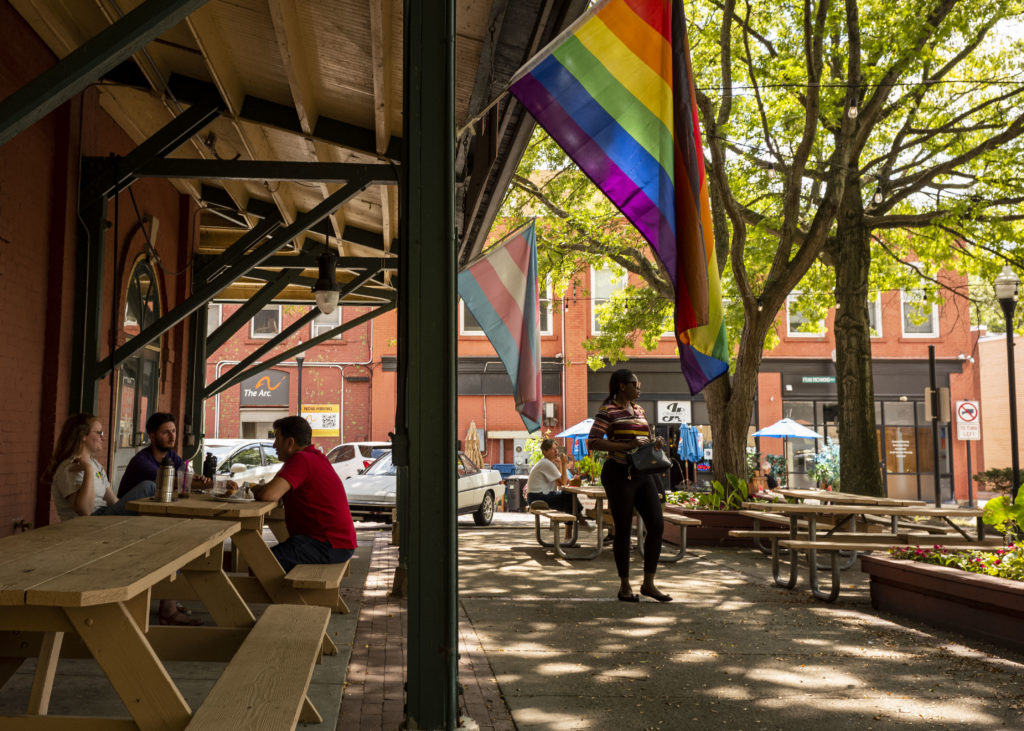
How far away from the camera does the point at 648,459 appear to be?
7.45m

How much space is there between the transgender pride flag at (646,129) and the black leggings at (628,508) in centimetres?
261

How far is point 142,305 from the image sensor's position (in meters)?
10.4

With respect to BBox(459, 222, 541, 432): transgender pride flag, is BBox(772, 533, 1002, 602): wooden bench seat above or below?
below

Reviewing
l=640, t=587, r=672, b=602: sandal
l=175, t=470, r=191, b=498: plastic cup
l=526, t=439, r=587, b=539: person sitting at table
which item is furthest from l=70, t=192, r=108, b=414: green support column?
l=526, t=439, r=587, b=539: person sitting at table

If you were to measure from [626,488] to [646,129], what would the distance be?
3.55 m

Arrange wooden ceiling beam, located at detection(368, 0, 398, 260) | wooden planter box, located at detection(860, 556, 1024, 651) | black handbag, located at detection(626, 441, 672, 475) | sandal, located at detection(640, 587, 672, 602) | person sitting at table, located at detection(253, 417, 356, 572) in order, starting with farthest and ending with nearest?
sandal, located at detection(640, 587, 672, 602), black handbag, located at detection(626, 441, 672, 475), wooden planter box, located at detection(860, 556, 1024, 651), person sitting at table, located at detection(253, 417, 356, 572), wooden ceiling beam, located at detection(368, 0, 398, 260)

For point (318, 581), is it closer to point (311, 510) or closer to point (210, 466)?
point (311, 510)

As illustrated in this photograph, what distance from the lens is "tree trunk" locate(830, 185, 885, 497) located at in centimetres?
1304

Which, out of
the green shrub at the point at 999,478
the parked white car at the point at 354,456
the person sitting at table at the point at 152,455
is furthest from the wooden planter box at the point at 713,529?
the green shrub at the point at 999,478

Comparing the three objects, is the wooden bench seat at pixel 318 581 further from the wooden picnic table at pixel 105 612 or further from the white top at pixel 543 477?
the white top at pixel 543 477

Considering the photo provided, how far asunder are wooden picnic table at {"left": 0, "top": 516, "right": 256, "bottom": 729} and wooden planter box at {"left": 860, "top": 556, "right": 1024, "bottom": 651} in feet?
16.4

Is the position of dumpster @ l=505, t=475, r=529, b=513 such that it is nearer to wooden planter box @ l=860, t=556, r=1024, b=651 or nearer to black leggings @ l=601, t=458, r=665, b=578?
black leggings @ l=601, t=458, r=665, b=578

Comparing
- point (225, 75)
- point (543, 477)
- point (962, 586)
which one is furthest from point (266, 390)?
point (962, 586)

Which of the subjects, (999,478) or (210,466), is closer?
(210,466)
